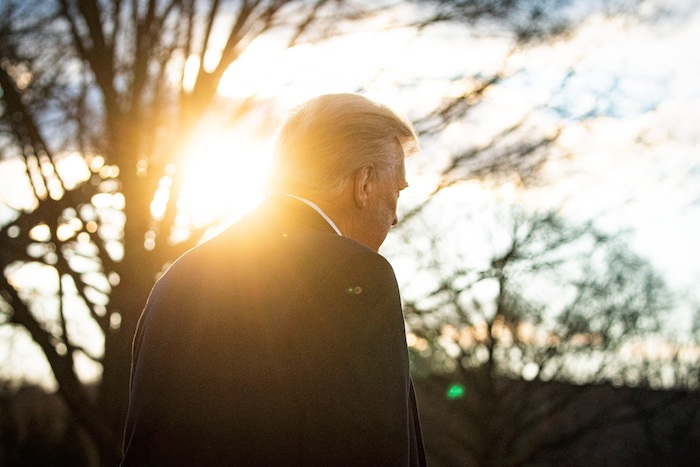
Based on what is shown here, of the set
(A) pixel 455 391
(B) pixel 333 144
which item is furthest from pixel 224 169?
(A) pixel 455 391

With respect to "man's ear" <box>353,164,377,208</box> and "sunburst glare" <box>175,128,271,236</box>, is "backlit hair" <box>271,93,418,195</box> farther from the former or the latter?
"sunburst glare" <box>175,128,271,236</box>

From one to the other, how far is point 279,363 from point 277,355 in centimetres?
2

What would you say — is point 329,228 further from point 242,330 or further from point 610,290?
point 610,290

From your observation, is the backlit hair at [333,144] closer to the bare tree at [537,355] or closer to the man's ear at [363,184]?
the man's ear at [363,184]

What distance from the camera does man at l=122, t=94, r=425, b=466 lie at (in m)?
1.24

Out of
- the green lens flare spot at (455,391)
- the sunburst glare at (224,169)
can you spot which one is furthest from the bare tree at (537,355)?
the sunburst glare at (224,169)

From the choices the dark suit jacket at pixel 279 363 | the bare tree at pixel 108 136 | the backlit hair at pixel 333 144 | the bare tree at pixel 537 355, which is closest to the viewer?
the dark suit jacket at pixel 279 363

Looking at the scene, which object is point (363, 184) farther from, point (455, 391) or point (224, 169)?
point (455, 391)

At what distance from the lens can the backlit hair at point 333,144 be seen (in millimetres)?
1612

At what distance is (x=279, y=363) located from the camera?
1.30 meters

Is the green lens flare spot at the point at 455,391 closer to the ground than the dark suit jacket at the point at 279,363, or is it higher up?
closer to the ground

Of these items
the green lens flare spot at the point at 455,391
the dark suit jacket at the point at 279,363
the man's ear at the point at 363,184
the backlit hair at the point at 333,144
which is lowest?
the green lens flare spot at the point at 455,391

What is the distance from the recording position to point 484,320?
22.5 meters

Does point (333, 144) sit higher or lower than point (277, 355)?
higher
